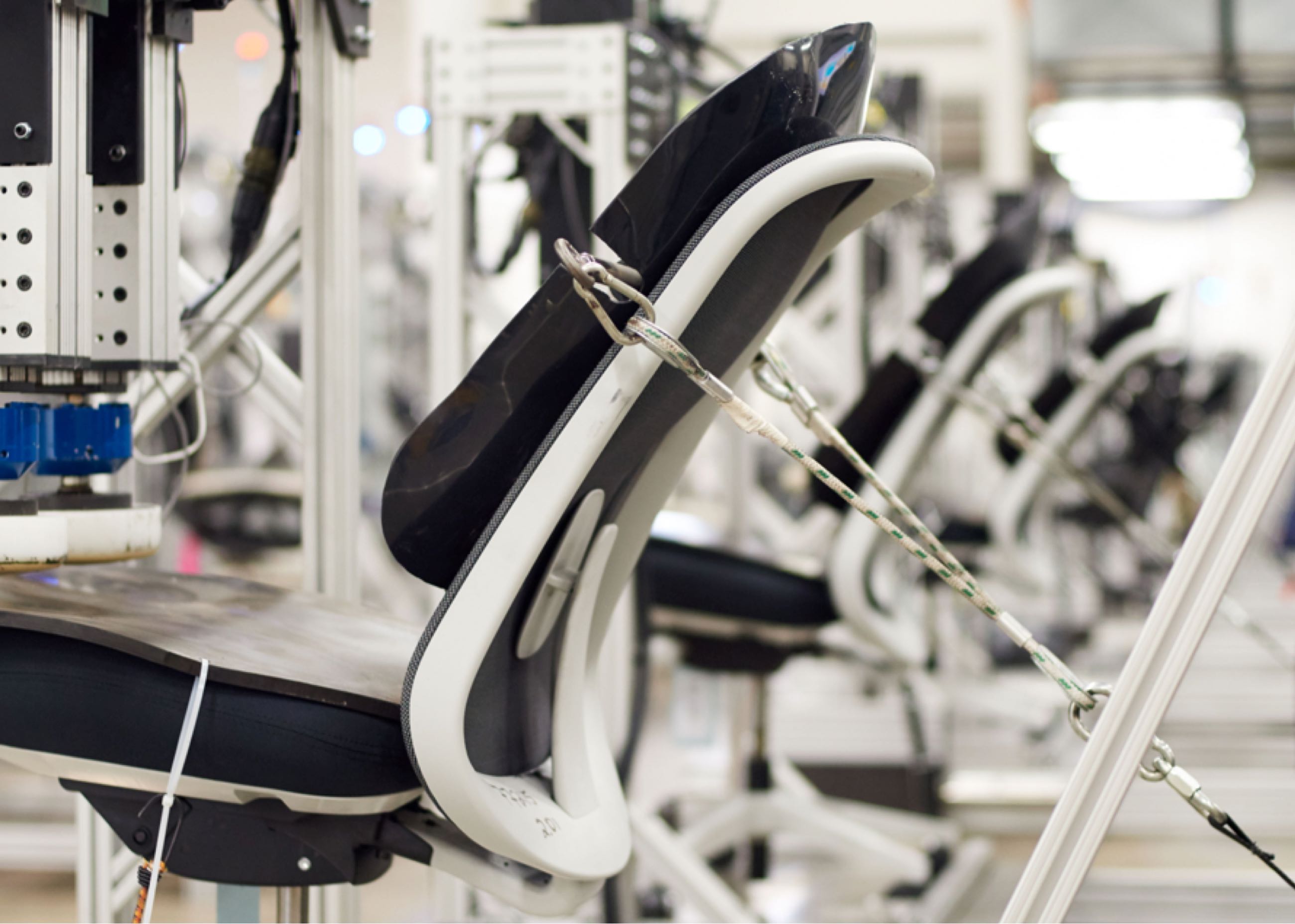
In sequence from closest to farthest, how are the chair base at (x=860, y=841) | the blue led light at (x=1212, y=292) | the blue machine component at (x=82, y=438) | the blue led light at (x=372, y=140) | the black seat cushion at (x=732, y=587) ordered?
the blue machine component at (x=82, y=438) < the black seat cushion at (x=732, y=587) < the chair base at (x=860, y=841) < the blue led light at (x=372, y=140) < the blue led light at (x=1212, y=292)

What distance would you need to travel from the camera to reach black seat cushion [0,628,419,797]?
83cm

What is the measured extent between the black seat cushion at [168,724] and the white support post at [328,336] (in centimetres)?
59

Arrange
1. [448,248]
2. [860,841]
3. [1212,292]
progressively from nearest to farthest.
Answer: [448,248], [860,841], [1212,292]

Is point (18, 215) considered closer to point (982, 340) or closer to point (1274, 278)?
point (982, 340)

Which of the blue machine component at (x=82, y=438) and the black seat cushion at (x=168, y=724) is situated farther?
the blue machine component at (x=82, y=438)

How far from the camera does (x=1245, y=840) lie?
88cm

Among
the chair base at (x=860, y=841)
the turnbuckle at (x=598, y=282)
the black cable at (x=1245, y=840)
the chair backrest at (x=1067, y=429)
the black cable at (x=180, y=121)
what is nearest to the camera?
the turnbuckle at (x=598, y=282)

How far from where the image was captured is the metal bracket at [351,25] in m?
1.40

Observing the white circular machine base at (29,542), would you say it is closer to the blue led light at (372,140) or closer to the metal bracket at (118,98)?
the metal bracket at (118,98)

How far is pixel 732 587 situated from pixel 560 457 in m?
1.25

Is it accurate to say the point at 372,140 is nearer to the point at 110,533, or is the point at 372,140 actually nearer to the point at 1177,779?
the point at 110,533

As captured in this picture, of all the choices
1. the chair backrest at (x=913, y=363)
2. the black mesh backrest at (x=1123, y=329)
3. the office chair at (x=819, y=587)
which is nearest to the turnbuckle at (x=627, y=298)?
the office chair at (x=819, y=587)

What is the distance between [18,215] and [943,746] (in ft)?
8.93

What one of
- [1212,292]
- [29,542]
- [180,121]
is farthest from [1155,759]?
[1212,292]
